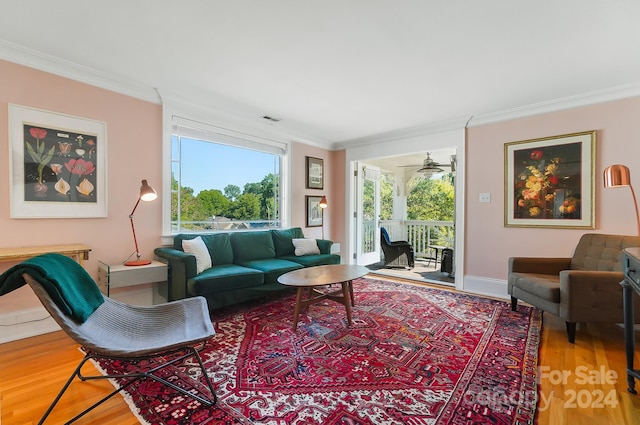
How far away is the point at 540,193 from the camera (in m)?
3.44

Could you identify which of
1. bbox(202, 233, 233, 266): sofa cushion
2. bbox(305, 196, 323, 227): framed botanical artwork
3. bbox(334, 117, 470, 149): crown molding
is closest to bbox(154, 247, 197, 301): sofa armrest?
bbox(202, 233, 233, 266): sofa cushion

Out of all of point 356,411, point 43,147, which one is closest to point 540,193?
point 356,411

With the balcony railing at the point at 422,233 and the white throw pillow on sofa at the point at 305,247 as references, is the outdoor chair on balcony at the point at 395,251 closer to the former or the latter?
the balcony railing at the point at 422,233

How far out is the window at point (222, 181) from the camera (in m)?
3.52

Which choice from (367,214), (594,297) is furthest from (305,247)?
(594,297)

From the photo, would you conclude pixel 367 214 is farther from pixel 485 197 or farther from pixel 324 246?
pixel 485 197

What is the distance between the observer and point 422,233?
6723 millimetres

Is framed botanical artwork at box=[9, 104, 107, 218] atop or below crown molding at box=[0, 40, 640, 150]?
below

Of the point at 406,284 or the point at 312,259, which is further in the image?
the point at 406,284

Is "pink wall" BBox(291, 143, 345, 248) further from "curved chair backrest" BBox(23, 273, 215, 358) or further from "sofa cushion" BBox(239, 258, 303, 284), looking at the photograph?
"curved chair backrest" BBox(23, 273, 215, 358)

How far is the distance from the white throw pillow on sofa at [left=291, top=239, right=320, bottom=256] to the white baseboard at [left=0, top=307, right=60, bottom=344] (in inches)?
104

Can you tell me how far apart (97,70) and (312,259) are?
3059 mm

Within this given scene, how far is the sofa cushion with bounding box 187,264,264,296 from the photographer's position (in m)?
2.69

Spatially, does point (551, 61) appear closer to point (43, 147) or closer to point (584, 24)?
point (584, 24)
